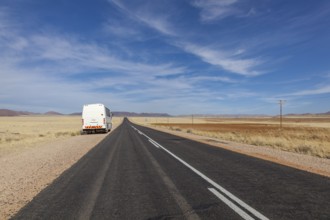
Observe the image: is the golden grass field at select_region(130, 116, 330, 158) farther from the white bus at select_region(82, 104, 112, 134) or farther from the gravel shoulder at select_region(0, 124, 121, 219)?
the gravel shoulder at select_region(0, 124, 121, 219)

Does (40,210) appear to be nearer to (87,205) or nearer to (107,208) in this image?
(87,205)

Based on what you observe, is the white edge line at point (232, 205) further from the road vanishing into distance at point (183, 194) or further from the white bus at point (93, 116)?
the white bus at point (93, 116)

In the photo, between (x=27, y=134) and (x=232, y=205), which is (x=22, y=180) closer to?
(x=232, y=205)

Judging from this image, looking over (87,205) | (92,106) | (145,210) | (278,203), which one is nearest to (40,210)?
(87,205)

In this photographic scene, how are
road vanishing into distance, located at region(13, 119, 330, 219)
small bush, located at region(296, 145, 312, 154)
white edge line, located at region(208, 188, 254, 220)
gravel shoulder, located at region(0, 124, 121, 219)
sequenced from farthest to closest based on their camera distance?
small bush, located at region(296, 145, 312, 154)
gravel shoulder, located at region(0, 124, 121, 219)
road vanishing into distance, located at region(13, 119, 330, 219)
white edge line, located at region(208, 188, 254, 220)

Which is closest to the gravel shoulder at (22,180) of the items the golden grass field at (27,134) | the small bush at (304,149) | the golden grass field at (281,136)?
the golden grass field at (27,134)

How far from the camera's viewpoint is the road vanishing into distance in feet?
18.4

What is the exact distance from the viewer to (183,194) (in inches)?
275

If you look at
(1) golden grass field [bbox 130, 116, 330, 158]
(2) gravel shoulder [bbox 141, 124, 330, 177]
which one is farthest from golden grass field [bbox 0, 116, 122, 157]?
(1) golden grass field [bbox 130, 116, 330, 158]

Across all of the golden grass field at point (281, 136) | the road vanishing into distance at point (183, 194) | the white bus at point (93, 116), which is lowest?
the road vanishing into distance at point (183, 194)

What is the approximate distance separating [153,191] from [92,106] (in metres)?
27.8

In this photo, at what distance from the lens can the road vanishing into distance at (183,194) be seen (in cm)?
562

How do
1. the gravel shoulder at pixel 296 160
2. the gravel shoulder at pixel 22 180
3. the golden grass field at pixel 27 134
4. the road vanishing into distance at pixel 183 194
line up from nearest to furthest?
the road vanishing into distance at pixel 183 194 → the gravel shoulder at pixel 22 180 → the gravel shoulder at pixel 296 160 → the golden grass field at pixel 27 134

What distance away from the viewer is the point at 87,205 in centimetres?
618
